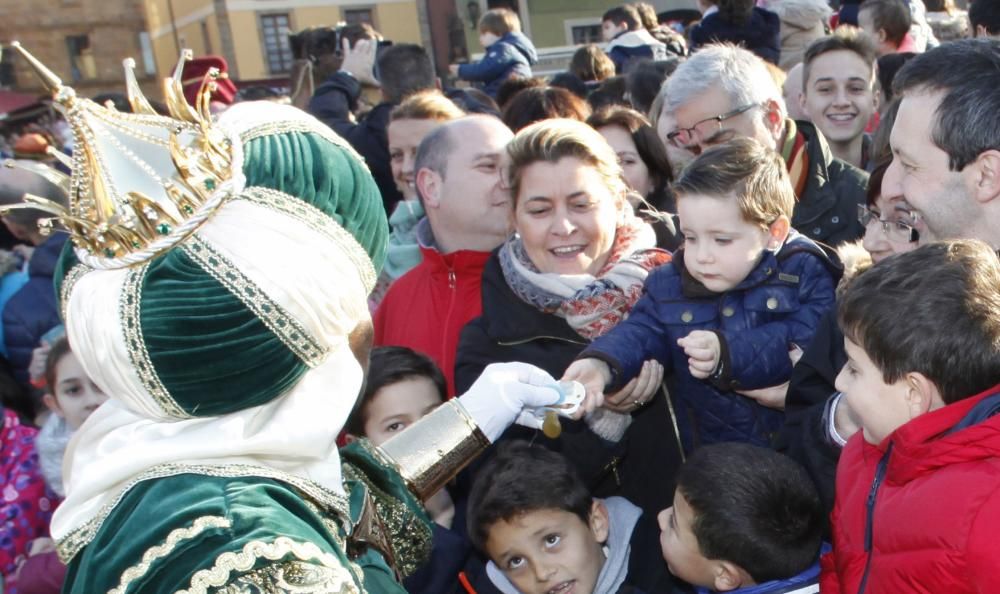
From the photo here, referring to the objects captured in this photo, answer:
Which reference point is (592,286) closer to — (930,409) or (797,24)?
(930,409)

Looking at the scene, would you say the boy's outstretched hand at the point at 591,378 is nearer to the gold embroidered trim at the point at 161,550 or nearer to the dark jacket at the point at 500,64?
the gold embroidered trim at the point at 161,550

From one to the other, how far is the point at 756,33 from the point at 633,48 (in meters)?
1.54

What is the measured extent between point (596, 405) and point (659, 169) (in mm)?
1693

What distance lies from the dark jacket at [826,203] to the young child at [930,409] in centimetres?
172

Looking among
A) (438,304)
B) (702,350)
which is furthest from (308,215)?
(438,304)

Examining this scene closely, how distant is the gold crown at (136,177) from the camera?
1.61 meters

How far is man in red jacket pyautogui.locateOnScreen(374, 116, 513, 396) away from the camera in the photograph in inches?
144

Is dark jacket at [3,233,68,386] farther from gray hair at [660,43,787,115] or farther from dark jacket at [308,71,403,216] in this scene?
gray hair at [660,43,787,115]

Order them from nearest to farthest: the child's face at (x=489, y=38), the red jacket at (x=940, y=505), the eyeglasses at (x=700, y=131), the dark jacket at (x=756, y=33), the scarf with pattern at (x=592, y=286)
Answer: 1. the red jacket at (x=940, y=505)
2. the scarf with pattern at (x=592, y=286)
3. the eyeglasses at (x=700, y=131)
4. the dark jacket at (x=756, y=33)
5. the child's face at (x=489, y=38)

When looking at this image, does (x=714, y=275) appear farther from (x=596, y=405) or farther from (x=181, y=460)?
(x=181, y=460)

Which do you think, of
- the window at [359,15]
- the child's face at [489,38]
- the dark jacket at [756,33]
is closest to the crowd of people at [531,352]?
the dark jacket at [756,33]

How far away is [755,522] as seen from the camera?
245cm

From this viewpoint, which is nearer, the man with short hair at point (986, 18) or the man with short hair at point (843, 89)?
the man with short hair at point (843, 89)

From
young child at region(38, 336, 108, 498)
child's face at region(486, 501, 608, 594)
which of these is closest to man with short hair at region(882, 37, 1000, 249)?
child's face at region(486, 501, 608, 594)
